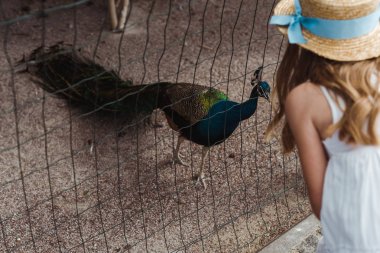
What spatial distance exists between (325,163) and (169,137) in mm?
2108

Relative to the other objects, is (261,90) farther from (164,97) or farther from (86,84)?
(86,84)

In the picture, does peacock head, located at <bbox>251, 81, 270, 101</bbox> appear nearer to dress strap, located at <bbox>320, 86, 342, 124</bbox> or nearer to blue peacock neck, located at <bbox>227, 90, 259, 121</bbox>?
blue peacock neck, located at <bbox>227, 90, 259, 121</bbox>

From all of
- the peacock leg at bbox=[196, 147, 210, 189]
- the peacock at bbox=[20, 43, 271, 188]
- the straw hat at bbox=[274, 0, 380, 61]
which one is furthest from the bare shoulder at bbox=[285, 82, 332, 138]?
the peacock leg at bbox=[196, 147, 210, 189]

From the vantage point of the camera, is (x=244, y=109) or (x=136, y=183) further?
(x=136, y=183)

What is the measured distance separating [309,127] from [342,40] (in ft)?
0.82

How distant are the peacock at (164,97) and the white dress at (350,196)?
1.35m

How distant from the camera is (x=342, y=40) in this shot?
160 cm

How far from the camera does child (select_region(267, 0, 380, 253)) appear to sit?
155 centimetres

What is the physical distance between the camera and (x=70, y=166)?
3.38 meters

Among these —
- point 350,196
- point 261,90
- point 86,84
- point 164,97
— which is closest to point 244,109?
point 261,90

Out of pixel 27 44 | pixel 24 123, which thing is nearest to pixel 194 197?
pixel 24 123

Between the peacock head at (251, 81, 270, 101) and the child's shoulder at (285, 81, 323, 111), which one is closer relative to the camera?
the child's shoulder at (285, 81, 323, 111)

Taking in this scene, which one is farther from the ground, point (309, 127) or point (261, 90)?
point (309, 127)

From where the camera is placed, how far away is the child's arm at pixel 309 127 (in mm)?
1569
